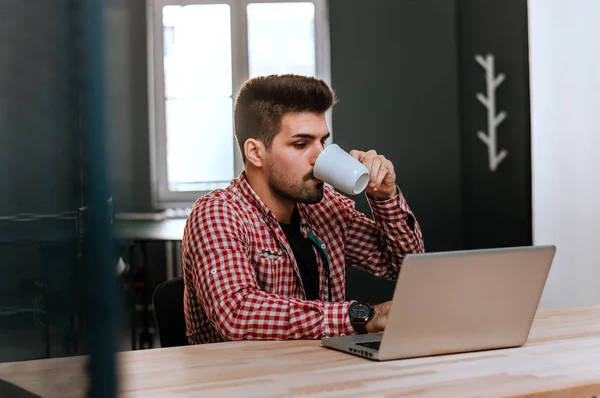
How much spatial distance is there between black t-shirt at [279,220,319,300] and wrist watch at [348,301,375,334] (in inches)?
19.0

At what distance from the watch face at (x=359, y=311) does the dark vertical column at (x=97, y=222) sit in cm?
107

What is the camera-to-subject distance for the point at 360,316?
51.9 inches

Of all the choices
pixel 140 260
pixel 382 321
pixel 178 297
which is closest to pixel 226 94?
pixel 178 297

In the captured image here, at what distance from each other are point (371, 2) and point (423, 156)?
0.78m

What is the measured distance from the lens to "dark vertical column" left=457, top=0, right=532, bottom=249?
3451 mm

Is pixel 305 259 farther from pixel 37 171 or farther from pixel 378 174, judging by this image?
pixel 37 171

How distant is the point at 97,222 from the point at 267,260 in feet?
4.73

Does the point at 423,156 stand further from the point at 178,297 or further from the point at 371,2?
the point at 178,297

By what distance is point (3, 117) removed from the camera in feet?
0.95

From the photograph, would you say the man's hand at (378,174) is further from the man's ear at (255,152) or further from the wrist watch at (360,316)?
the wrist watch at (360,316)

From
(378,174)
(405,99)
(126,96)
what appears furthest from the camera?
(405,99)

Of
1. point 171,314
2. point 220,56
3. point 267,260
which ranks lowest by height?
point 171,314

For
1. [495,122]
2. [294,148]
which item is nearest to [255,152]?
[294,148]

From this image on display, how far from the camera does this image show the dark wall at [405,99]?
365 cm
